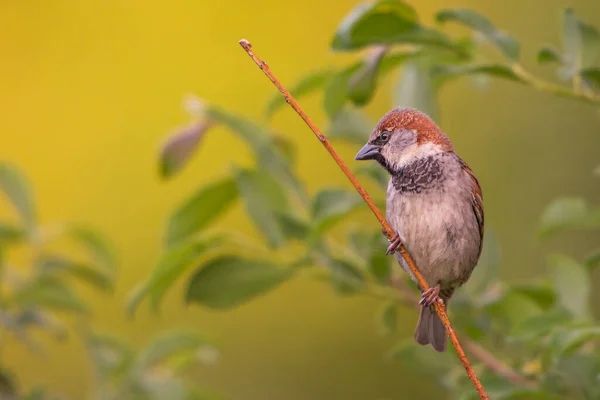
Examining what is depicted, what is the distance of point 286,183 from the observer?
143 cm

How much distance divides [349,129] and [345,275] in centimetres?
23

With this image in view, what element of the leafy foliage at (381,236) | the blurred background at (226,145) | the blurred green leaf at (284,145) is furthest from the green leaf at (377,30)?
the blurred background at (226,145)

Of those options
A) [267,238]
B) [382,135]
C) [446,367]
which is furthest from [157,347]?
[382,135]

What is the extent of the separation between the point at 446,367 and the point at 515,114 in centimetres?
139

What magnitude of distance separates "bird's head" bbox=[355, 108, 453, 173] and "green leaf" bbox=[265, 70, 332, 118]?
17 cm

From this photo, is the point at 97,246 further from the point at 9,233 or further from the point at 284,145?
the point at 284,145

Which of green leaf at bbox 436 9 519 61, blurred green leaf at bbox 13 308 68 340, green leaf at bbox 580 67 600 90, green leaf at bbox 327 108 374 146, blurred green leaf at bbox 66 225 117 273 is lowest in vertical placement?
green leaf at bbox 580 67 600 90

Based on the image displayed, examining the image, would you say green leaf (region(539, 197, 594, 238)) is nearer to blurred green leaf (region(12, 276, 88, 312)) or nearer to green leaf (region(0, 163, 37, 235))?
blurred green leaf (region(12, 276, 88, 312))

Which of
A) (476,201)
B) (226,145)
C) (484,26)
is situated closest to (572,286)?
(476,201)

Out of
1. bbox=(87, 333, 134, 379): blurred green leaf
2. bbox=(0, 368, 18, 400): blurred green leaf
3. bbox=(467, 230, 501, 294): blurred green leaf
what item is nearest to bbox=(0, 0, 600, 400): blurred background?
bbox=(87, 333, 134, 379): blurred green leaf

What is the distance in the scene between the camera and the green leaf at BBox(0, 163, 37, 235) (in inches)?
66.7

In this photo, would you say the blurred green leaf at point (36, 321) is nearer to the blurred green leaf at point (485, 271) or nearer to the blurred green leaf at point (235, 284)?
the blurred green leaf at point (235, 284)

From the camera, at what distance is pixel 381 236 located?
1380 millimetres

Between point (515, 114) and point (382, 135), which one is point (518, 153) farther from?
point (382, 135)
